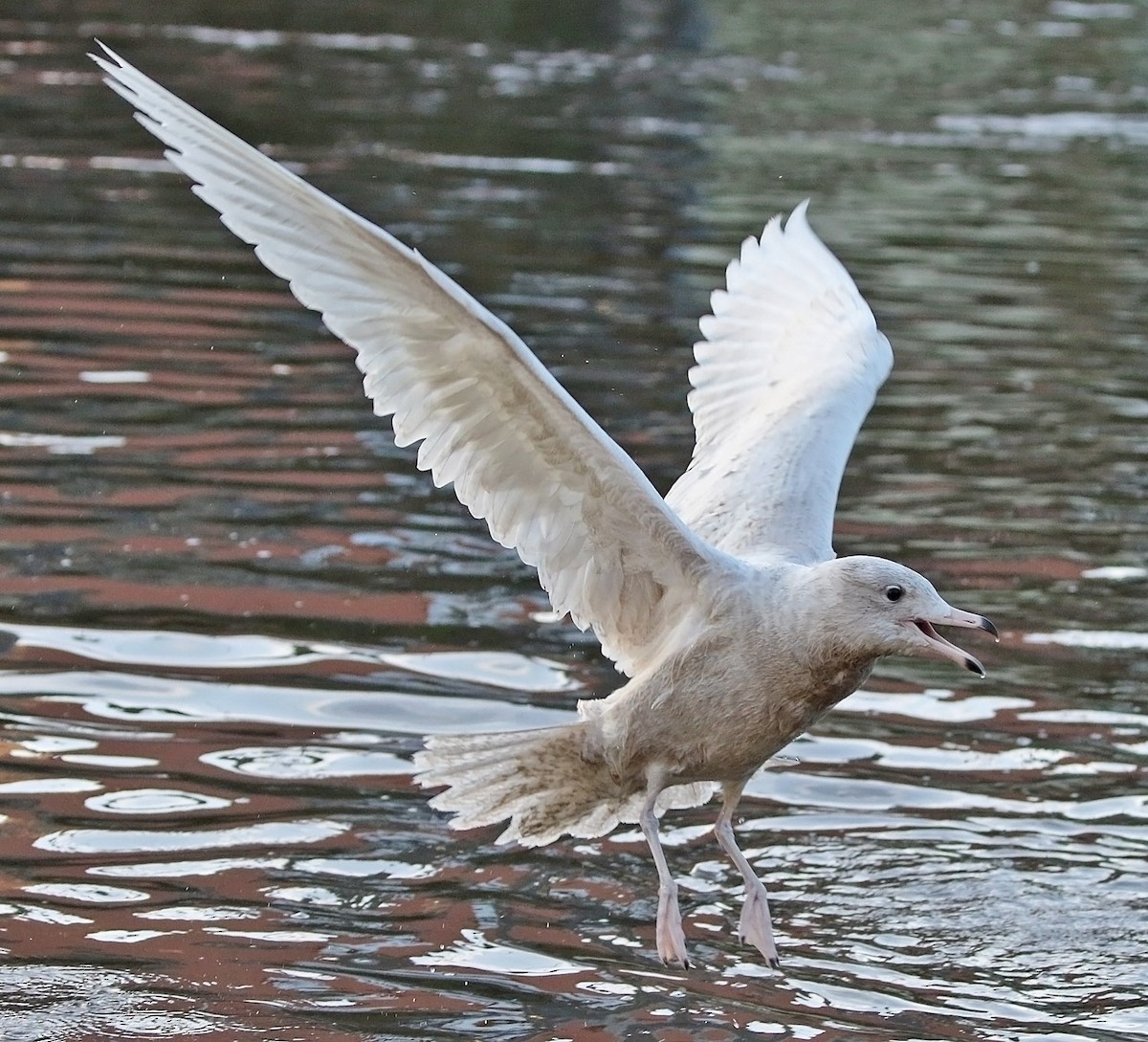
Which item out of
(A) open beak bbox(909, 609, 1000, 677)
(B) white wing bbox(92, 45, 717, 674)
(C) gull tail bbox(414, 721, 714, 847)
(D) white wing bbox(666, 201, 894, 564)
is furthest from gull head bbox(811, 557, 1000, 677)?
(C) gull tail bbox(414, 721, 714, 847)

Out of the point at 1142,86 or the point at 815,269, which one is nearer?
the point at 815,269

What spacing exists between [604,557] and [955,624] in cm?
104

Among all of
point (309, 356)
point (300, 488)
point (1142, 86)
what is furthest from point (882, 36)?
point (300, 488)

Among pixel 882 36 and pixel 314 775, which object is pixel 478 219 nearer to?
pixel 314 775

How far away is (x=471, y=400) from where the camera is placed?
590cm

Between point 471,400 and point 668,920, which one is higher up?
point 471,400

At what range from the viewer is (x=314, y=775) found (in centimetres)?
735

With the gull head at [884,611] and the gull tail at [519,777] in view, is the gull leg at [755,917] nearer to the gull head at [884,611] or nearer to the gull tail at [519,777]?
the gull tail at [519,777]

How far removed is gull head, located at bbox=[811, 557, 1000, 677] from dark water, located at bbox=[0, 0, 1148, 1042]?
100cm

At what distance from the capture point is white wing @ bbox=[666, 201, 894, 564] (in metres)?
6.82

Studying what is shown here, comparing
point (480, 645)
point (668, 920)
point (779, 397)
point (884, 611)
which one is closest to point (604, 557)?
point (884, 611)

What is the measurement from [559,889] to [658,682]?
0.87 metres

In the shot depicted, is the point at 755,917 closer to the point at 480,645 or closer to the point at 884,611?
the point at 884,611

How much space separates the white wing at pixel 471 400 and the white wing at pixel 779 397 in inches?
18.0
